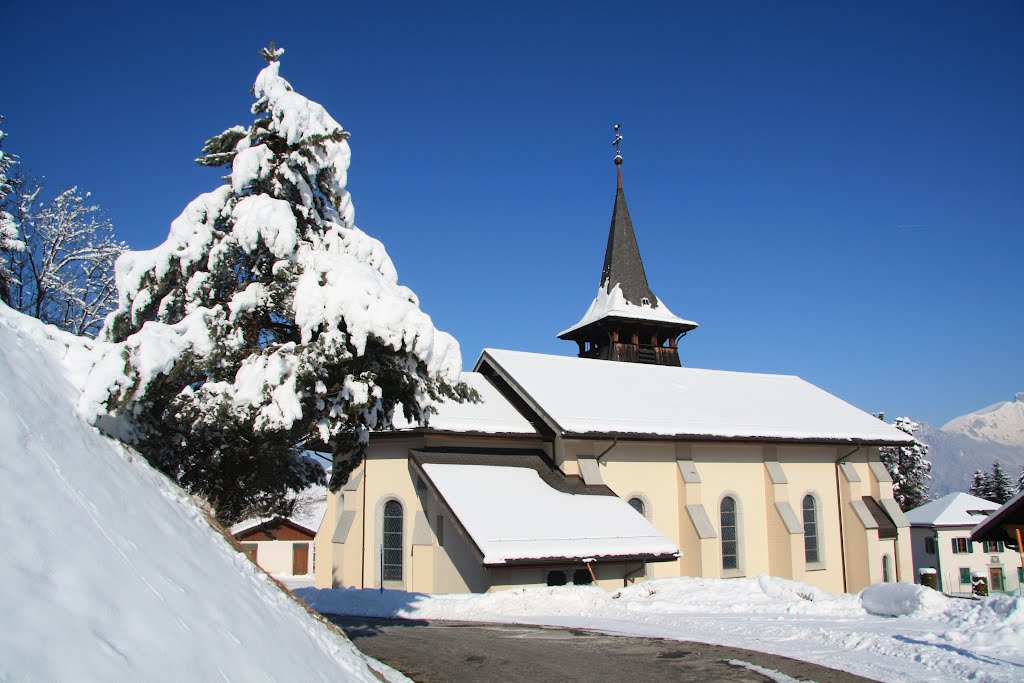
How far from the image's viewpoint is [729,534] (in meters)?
25.6

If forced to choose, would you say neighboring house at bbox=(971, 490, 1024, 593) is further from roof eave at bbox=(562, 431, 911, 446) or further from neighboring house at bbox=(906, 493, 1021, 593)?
neighboring house at bbox=(906, 493, 1021, 593)

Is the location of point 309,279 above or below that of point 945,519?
above

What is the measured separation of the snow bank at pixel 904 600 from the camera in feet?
48.2

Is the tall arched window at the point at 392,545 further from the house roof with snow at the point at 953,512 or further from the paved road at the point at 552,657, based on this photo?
the house roof with snow at the point at 953,512

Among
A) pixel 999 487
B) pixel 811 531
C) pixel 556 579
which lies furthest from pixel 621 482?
pixel 999 487

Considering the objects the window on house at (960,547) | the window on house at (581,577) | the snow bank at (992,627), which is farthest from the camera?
the window on house at (960,547)

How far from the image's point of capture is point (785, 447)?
2738 centimetres

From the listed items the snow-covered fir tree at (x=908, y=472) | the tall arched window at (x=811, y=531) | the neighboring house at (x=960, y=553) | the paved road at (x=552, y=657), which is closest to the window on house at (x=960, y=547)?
the neighboring house at (x=960, y=553)

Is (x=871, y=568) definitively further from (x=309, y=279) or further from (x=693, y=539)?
(x=309, y=279)

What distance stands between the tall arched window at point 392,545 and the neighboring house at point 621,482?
34 millimetres

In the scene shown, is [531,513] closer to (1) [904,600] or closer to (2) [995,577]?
(1) [904,600]

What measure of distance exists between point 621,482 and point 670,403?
452 cm

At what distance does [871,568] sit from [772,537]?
13.4 ft

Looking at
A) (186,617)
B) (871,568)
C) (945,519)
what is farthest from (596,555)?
(945,519)
